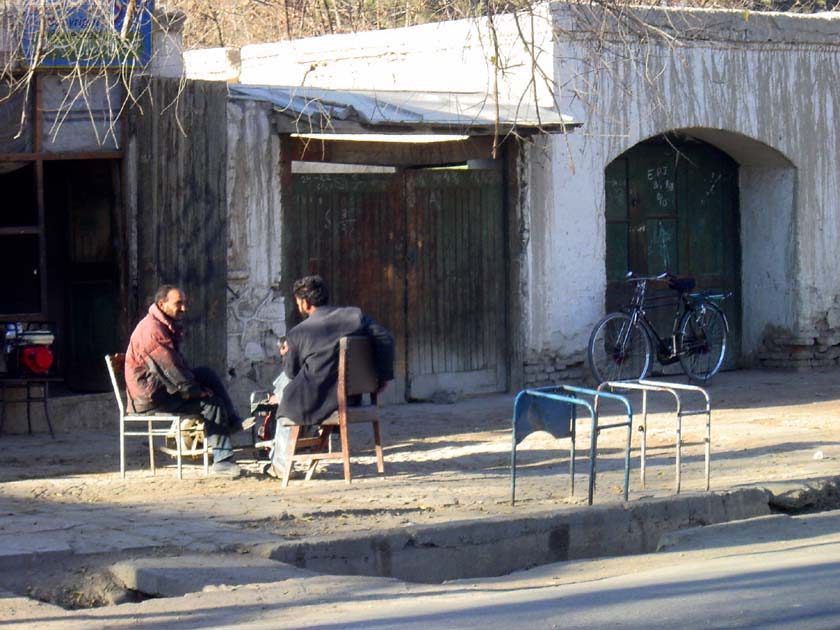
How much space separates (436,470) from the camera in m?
9.67

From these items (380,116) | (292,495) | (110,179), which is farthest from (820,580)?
(110,179)

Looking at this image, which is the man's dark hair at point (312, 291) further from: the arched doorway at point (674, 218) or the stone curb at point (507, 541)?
the arched doorway at point (674, 218)

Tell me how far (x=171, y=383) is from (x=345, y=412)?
47.1 inches

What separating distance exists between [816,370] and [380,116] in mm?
6714

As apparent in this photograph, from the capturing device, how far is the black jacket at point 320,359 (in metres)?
8.82

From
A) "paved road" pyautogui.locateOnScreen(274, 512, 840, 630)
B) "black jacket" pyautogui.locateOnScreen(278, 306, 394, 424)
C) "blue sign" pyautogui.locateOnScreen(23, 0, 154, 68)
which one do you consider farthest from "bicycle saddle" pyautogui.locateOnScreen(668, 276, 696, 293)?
"paved road" pyautogui.locateOnScreen(274, 512, 840, 630)

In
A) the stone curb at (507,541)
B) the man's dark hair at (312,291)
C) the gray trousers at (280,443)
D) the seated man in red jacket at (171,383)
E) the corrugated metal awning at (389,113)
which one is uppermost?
the corrugated metal awning at (389,113)

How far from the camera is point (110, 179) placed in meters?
11.6

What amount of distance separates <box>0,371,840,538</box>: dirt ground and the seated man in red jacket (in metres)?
0.32

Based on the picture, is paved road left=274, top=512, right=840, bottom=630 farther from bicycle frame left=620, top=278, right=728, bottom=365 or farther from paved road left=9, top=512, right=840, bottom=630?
bicycle frame left=620, top=278, right=728, bottom=365

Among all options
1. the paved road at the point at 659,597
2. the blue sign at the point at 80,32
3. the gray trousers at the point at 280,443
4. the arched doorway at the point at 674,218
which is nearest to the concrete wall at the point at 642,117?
the arched doorway at the point at 674,218

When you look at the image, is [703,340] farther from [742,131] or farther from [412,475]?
[412,475]

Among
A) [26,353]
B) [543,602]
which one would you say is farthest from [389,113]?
[543,602]

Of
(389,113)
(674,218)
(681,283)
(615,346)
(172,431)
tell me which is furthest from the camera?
(674,218)
